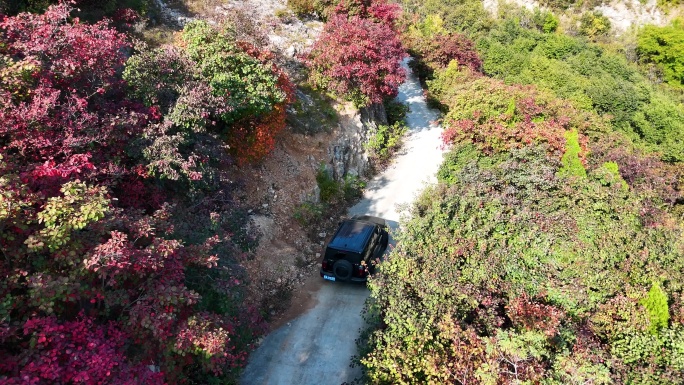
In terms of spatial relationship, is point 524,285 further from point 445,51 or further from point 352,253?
point 445,51

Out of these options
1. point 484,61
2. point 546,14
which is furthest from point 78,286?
point 546,14

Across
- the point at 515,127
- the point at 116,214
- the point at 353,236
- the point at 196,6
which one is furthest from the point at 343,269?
the point at 196,6

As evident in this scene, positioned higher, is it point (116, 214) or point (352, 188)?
point (116, 214)

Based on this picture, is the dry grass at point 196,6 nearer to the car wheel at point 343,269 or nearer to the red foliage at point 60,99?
the red foliage at point 60,99

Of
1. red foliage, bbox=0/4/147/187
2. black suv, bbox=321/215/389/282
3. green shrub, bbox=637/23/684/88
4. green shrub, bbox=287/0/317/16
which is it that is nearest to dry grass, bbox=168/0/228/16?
green shrub, bbox=287/0/317/16

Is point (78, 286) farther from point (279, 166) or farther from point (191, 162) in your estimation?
point (279, 166)

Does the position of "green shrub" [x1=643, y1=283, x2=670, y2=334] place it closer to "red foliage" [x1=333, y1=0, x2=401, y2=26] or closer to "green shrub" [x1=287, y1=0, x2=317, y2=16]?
"red foliage" [x1=333, y1=0, x2=401, y2=26]

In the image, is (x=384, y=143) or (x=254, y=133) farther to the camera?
(x=384, y=143)
